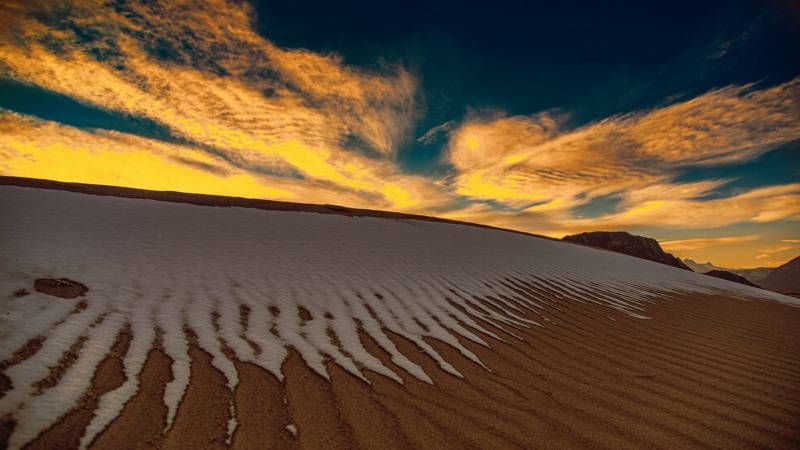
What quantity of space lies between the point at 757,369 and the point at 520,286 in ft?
14.8

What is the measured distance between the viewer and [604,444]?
8.57 ft

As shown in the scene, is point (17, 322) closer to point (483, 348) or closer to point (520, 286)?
point (483, 348)

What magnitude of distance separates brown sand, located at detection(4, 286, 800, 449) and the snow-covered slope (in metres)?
0.14

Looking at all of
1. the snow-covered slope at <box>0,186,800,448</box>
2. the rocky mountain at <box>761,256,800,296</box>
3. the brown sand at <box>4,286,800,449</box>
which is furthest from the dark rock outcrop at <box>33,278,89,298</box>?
the rocky mountain at <box>761,256,800,296</box>

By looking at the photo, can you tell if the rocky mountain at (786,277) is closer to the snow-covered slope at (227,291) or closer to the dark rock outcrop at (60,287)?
the snow-covered slope at (227,291)

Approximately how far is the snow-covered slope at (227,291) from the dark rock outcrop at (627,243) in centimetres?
3390

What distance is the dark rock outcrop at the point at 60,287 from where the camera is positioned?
4.34 meters

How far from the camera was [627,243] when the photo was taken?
4303 cm

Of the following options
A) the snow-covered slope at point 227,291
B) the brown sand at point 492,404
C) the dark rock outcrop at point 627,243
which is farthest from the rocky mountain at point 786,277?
the brown sand at point 492,404

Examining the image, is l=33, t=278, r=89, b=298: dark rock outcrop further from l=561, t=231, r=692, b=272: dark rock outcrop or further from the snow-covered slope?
l=561, t=231, r=692, b=272: dark rock outcrop

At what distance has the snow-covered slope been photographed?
3.23 metres

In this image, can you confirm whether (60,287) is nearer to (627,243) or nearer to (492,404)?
(492,404)

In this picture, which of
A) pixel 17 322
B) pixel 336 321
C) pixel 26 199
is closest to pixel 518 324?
pixel 336 321

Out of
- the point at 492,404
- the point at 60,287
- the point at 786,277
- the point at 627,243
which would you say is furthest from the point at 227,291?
the point at 786,277
